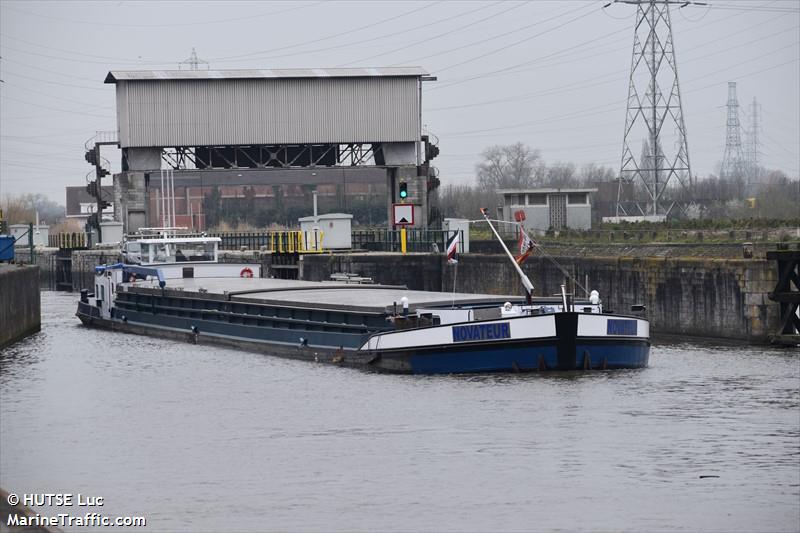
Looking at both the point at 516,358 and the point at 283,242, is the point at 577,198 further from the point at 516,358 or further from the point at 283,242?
the point at 516,358

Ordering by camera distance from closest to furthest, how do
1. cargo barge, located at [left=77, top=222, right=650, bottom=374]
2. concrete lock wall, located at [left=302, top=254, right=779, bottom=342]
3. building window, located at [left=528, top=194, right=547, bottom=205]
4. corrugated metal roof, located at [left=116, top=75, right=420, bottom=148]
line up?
1. cargo barge, located at [left=77, top=222, right=650, bottom=374]
2. concrete lock wall, located at [left=302, top=254, right=779, bottom=342]
3. corrugated metal roof, located at [left=116, top=75, right=420, bottom=148]
4. building window, located at [left=528, top=194, right=547, bottom=205]

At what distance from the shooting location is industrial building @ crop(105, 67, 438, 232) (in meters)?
58.5

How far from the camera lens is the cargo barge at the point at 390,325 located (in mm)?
27094

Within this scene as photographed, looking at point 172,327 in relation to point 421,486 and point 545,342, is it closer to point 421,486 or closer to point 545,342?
point 545,342

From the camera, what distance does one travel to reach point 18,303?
38.9 metres

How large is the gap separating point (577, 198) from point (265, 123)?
1845 cm

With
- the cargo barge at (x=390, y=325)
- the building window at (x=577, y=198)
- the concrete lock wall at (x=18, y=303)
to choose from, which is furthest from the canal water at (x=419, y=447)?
the building window at (x=577, y=198)

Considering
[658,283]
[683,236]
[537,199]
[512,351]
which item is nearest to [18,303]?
[512,351]

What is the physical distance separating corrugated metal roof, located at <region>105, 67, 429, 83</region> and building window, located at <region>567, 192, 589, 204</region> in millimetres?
12102

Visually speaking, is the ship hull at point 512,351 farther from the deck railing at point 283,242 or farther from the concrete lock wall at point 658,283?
the deck railing at point 283,242

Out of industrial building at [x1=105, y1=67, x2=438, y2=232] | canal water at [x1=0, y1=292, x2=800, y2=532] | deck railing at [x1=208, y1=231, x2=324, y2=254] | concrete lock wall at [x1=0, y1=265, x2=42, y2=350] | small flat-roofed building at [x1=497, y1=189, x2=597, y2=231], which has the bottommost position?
canal water at [x1=0, y1=292, x2=800, y2=532]

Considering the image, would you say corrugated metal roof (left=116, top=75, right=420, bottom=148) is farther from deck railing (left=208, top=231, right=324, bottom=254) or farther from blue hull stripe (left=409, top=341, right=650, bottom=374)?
blue hull stripe (left=409, top=341, right=650, bottom=374)

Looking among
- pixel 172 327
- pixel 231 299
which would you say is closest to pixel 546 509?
pixel 231 299

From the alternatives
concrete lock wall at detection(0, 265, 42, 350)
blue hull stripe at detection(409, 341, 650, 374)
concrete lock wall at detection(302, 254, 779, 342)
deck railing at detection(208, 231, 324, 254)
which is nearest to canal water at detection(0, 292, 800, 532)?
blue hull stripe at detection(409, 341, 650, 374)
